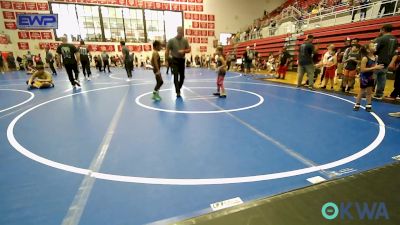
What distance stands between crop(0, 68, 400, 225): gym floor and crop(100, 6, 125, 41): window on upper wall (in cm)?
2394

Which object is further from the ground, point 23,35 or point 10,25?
point 10,25

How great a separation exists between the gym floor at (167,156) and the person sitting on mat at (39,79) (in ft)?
12.6

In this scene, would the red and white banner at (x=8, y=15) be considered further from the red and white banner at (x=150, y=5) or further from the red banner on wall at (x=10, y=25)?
the red and white banner at (x=150, y=5)

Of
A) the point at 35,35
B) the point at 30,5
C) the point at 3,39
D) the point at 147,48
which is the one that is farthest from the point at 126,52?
the point at 30,5

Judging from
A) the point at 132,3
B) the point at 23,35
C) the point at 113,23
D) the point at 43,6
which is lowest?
the point at 23,35

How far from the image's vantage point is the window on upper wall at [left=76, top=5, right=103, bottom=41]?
24.7m

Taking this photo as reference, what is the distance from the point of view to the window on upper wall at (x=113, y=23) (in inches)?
1014

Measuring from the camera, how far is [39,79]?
872 centimetres

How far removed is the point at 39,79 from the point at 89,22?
65.1 feet

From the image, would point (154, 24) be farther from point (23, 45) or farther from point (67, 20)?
point (23, 45)

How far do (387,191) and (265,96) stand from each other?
4.98 m

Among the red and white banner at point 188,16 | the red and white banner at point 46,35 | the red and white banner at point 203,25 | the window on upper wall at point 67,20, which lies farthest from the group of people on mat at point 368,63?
the red and white banner at point 46,35

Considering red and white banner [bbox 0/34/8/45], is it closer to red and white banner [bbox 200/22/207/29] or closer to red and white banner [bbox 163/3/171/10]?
red and white banner [bbox 163/3/171/10]

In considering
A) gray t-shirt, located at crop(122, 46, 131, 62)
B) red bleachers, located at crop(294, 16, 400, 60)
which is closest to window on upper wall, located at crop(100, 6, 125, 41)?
gray t-shirt, located at crop(122, 46, 131, 62)
